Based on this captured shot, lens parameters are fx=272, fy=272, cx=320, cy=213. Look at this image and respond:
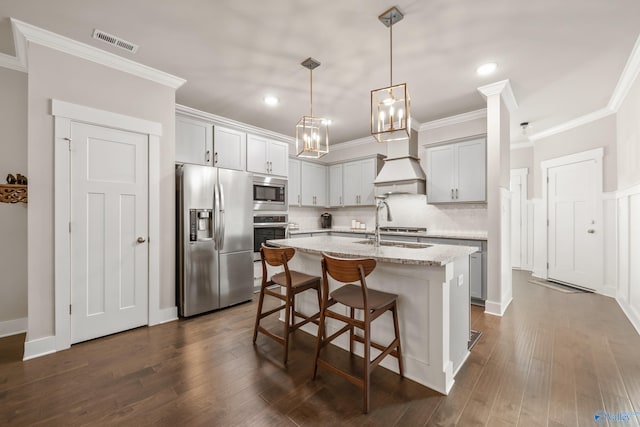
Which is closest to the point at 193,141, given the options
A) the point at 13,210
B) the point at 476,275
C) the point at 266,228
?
the point at 266,228

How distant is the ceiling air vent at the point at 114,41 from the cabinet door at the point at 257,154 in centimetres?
193

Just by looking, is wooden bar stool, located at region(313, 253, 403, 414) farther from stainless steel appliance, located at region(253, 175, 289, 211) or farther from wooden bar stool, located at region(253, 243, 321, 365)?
stainless steel appliance, located at region(253, 175, 289, 211)

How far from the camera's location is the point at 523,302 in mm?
3873

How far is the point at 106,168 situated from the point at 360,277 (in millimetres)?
2796

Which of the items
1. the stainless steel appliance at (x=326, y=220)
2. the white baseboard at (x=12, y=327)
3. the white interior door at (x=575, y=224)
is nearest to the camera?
the white baseboard at (x=12, y=327)

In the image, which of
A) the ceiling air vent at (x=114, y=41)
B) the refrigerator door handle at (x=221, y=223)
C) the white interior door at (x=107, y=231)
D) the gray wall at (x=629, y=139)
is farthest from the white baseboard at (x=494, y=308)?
the ceiling air vent at (x=114, y=41)

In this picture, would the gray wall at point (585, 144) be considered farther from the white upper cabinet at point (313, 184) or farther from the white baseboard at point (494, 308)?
the white upper cabinet at point (313, 184)

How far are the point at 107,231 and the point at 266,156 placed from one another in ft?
8.33

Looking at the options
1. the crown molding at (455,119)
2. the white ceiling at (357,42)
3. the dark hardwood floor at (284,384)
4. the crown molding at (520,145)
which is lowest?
the dark hardwood floor at (284,384)

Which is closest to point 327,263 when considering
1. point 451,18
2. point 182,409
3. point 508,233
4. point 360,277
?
point 360,277

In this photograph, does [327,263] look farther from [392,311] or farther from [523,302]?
[523,302]

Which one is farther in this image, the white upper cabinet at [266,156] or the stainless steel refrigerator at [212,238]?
the white upper cabinet at [266,156]

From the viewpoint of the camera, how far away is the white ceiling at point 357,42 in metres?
2.12

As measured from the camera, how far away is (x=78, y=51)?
2588 mm
